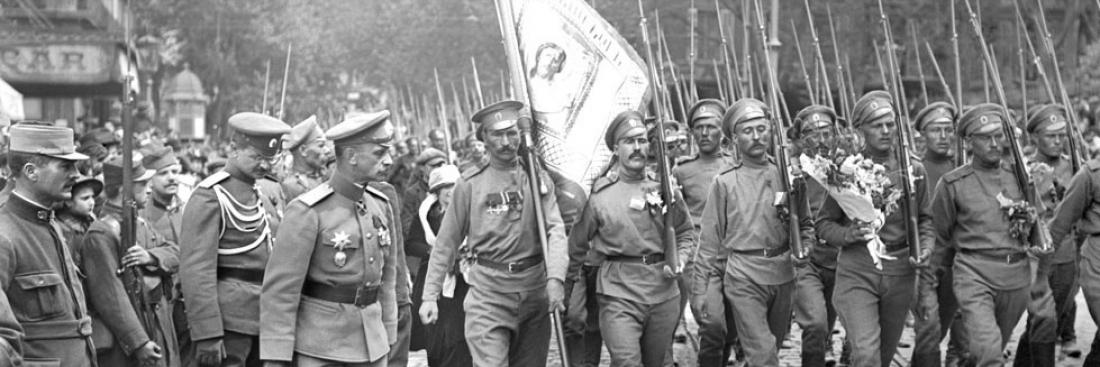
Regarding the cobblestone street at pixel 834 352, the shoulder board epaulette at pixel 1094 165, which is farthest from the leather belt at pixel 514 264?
the cobblestone street at pixel 834 352

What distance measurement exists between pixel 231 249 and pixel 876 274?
4.12 metres

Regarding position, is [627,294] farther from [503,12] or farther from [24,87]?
[24,87]

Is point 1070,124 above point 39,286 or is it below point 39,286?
above

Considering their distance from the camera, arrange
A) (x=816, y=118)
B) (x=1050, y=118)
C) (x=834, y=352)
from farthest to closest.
→ (x=834, y=352), (x=1050, y=118), (x=816, y=118)

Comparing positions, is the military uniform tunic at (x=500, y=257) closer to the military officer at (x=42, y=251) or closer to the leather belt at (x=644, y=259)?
the leather belt at (x=644, y=259)

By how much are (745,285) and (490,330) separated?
1.81 meters

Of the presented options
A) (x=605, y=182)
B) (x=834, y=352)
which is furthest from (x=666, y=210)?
(x=834, y=352)

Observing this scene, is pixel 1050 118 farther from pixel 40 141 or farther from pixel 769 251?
pixel 40 141

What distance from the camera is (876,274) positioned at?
11180 mm

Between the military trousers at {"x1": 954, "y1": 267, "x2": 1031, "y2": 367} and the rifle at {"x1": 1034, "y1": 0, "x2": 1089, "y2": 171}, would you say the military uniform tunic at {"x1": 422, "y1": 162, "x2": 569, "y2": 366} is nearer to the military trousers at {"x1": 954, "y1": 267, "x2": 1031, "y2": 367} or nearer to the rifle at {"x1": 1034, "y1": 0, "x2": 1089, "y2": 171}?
the military trousers at {"x1": 954, "y1": 267, "x2": 1031, "y2": 367}

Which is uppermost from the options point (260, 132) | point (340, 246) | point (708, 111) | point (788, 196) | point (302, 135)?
point (708, 111)

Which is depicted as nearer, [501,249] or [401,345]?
[501,249]

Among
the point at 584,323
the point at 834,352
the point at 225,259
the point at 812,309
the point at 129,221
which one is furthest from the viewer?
the point at 834,352

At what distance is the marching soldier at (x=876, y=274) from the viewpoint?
11.1 meters
